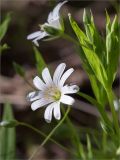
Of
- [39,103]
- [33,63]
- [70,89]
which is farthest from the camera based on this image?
[33,63]

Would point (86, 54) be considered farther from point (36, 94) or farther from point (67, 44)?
point (67, 44)

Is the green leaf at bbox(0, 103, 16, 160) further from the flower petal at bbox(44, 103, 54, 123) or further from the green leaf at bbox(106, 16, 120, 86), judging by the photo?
the green leaf at bbox(106, 16, 120, 86)

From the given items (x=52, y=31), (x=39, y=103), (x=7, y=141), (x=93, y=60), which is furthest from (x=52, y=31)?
(x=7, y=141)

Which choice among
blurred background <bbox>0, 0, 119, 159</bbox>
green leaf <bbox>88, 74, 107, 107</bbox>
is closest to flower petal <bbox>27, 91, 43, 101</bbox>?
green leaf <bbox>88, 74, 107, 107</bbox>

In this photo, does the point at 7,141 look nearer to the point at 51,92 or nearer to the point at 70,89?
the point at 51,92

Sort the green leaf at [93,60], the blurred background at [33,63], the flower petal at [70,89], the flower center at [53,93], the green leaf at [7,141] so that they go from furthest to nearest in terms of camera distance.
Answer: the blurred background at [33,63] < the green leaf at [7,141] < the flower center at [53,93] < the green leaf at [93,60] < the flower petal at [70,89]

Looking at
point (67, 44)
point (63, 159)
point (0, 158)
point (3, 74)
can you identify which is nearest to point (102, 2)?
point (67, 44)

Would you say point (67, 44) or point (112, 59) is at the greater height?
point (112, 59)

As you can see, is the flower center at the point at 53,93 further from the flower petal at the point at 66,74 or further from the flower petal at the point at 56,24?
the flower petal at the point at 56,24

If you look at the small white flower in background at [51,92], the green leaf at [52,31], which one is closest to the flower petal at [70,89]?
the small white flower in background at [51,92]
